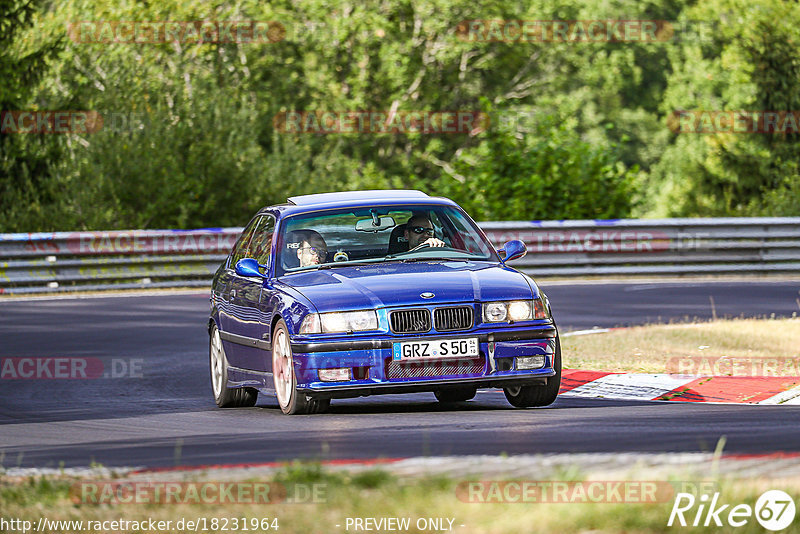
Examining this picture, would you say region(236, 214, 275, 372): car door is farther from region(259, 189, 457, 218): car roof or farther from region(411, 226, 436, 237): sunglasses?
region(411, 226, 436, 237): sunglasses

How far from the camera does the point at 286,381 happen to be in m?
10.3

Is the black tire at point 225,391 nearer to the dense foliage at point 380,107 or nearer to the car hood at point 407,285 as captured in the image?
the car hood at point 407,285

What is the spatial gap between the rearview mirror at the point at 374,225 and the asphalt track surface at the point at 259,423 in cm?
136

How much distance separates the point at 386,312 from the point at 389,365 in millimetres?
351

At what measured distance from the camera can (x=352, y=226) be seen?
11867 millimetres

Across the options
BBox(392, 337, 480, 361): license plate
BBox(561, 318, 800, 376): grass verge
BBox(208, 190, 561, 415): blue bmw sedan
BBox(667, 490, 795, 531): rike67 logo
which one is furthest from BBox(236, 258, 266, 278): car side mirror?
BBox(667, 490, 795, 531): rike67 logo

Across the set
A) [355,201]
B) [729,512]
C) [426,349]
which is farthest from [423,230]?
[729,512]

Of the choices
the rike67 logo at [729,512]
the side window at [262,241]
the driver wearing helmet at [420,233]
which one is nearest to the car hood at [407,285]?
the driver wearing helmet at [420,233]

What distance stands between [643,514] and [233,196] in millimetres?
28446

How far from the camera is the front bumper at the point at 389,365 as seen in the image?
9.80 metres

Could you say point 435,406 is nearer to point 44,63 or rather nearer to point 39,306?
point 39,306

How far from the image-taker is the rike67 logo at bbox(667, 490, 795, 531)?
17.5 feet

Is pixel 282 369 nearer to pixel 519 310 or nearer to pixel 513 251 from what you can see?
pixel 519 310

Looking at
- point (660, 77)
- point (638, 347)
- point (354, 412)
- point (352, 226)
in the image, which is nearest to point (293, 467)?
point (354, 412)
